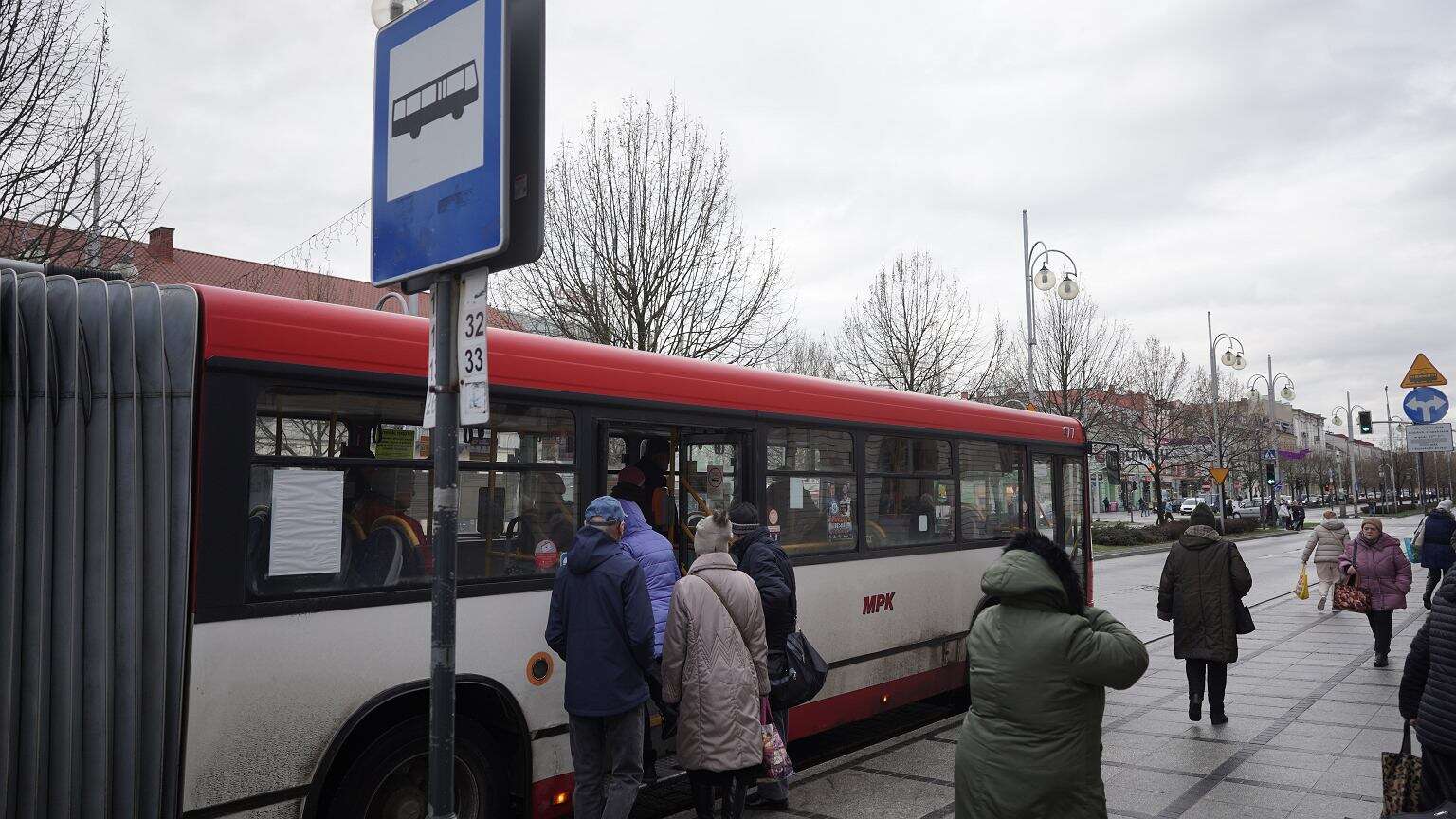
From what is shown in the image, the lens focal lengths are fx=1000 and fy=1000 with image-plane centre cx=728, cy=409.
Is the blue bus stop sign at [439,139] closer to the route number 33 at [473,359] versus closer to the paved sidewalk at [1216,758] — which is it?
the route number 33 at [473,359]

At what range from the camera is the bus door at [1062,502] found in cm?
998

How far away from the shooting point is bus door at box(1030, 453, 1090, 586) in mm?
9977

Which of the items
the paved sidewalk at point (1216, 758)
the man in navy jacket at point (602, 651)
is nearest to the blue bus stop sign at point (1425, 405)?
the paved sidewalk at point (1216, 758)

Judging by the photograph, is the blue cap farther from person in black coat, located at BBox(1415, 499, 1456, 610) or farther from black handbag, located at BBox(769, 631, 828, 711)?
person in black coat, located at BBox(1415, 499, 1456, 610)

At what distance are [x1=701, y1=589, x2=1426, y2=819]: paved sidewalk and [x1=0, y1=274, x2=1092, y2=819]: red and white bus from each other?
0.76 m

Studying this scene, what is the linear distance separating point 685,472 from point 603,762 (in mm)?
2453

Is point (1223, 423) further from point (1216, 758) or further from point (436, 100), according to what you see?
A: point (436, 100)

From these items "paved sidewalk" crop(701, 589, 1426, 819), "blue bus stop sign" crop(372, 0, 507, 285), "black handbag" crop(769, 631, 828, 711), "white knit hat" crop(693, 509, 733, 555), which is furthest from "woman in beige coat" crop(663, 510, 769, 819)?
"blue bus stop sign" crop(372, 0, 507, 285)

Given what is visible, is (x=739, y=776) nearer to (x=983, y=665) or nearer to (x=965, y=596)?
(x=983, y=665)

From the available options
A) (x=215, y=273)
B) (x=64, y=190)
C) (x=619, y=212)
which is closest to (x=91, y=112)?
(x=64, y=190)

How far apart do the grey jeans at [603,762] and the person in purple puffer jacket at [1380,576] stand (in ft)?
31.3

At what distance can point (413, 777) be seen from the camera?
4.59 meters

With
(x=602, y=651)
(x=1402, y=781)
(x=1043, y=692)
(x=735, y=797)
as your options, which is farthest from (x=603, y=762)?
(x=1402, y=781)

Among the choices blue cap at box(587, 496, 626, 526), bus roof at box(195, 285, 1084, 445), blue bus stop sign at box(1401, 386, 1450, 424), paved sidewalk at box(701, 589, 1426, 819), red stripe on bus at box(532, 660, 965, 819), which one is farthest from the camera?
blue bus stop sign at box(1401, 386, 1450, 424)
